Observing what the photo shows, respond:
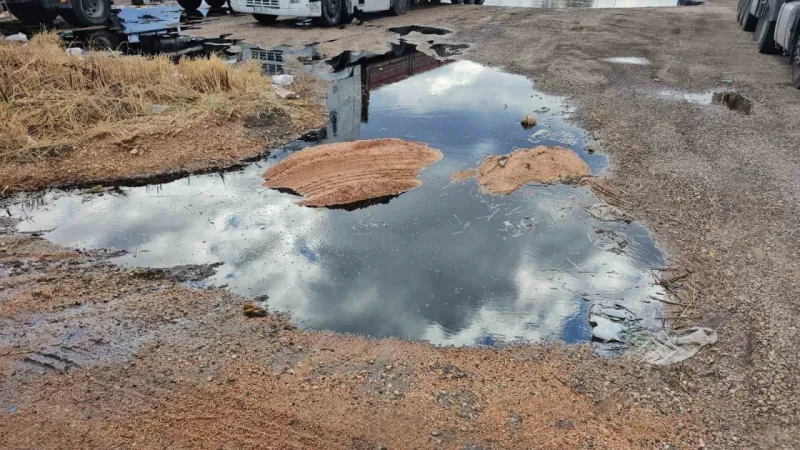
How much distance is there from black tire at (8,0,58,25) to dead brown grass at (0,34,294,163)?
4373mm

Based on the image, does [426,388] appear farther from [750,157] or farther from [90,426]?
[750,157]

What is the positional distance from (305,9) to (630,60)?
25.9 ft

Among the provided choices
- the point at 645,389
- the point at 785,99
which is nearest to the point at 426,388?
the point at 645,389

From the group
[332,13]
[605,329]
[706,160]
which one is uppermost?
[332,13]

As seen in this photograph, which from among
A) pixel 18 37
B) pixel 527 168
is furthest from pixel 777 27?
pixel 18 37

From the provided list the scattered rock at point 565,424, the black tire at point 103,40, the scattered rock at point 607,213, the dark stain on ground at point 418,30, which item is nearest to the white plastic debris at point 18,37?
the black tire at point 103,40

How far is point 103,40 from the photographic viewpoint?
451 inches

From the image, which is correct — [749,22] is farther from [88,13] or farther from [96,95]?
[88,13]

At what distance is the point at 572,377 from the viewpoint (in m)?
3.14

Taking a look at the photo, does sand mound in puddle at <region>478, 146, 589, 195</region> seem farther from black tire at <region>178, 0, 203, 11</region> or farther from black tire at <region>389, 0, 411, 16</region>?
black tire at <region>178, 0, 203, 11</region>

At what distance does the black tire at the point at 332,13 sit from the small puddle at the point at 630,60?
23.1 feet

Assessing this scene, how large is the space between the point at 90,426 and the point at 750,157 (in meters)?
6.97

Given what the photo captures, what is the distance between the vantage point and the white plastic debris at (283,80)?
8.68 metres

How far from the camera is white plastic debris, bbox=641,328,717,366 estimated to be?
3.26 metres
